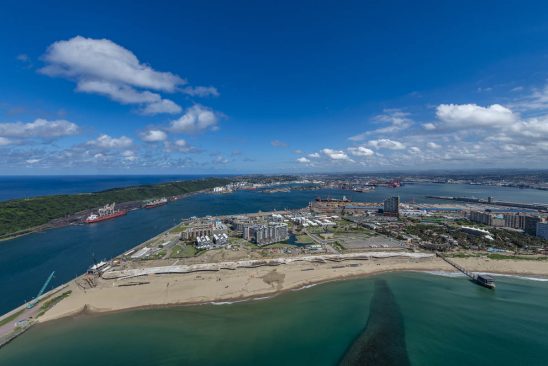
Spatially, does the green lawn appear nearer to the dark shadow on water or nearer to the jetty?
the dark shadow on water

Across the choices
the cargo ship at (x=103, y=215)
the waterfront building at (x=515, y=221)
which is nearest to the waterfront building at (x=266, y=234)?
the cargo ship at (x=103, y=215)

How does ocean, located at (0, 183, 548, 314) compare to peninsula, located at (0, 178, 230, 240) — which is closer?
ocean, located at (0, 183, 548, 314)

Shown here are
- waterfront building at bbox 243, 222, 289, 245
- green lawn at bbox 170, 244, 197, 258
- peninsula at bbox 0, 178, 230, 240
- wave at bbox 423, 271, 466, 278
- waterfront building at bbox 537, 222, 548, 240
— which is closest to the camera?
wave at bbox 423, 271, 466, 278

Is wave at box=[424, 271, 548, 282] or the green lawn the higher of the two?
the green lawn

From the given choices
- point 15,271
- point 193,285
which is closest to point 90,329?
point 193,285

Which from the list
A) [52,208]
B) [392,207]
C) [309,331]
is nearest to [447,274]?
[309,331]

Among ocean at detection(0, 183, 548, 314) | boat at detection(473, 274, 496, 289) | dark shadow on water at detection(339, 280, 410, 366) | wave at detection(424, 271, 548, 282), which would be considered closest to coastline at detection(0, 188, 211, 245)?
ocean at detection(0, 183, 548, 314)
